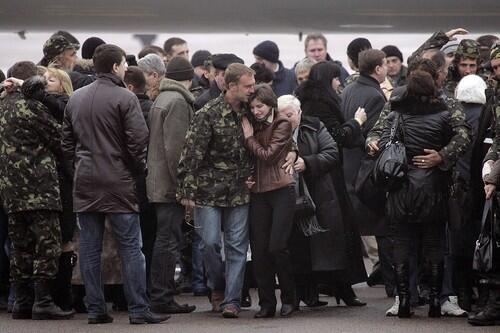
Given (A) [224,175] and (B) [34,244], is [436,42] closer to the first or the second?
(A) [224,175]

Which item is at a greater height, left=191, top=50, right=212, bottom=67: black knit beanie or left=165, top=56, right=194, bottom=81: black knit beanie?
left=165, top=56, right=194, bottom=81: black knit beanie

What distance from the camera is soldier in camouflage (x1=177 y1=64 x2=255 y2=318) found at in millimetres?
9992

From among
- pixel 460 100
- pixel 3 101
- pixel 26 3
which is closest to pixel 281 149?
pixel 460 100

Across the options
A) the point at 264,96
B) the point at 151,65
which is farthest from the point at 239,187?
the point at 151,65

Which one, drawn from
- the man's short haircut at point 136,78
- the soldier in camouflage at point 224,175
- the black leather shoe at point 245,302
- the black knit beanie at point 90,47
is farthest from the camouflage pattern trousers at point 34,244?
the black knit beanie at point 90,47

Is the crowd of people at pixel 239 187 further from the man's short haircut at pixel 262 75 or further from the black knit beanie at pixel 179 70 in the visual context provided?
the man's short haircut at pixel 262 75

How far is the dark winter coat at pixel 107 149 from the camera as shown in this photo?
31.8 ft

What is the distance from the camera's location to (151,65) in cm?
1145

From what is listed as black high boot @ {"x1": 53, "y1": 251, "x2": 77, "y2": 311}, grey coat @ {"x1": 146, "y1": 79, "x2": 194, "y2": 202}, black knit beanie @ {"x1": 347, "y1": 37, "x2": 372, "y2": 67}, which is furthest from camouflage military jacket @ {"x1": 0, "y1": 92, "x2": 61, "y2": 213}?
black knit beanie @ {"x1": 347, "y1": 37, "x2": 372, "y2": 67}

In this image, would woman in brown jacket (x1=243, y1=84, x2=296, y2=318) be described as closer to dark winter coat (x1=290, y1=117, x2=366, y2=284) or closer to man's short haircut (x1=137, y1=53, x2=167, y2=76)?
dark winter coat (x1=290, y1=117, x2=366, y2=284)

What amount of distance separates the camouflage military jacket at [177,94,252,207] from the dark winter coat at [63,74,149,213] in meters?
0.38

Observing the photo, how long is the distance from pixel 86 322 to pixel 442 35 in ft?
13.2

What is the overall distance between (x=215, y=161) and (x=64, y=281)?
4.72ft

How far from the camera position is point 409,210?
978 centimetres
